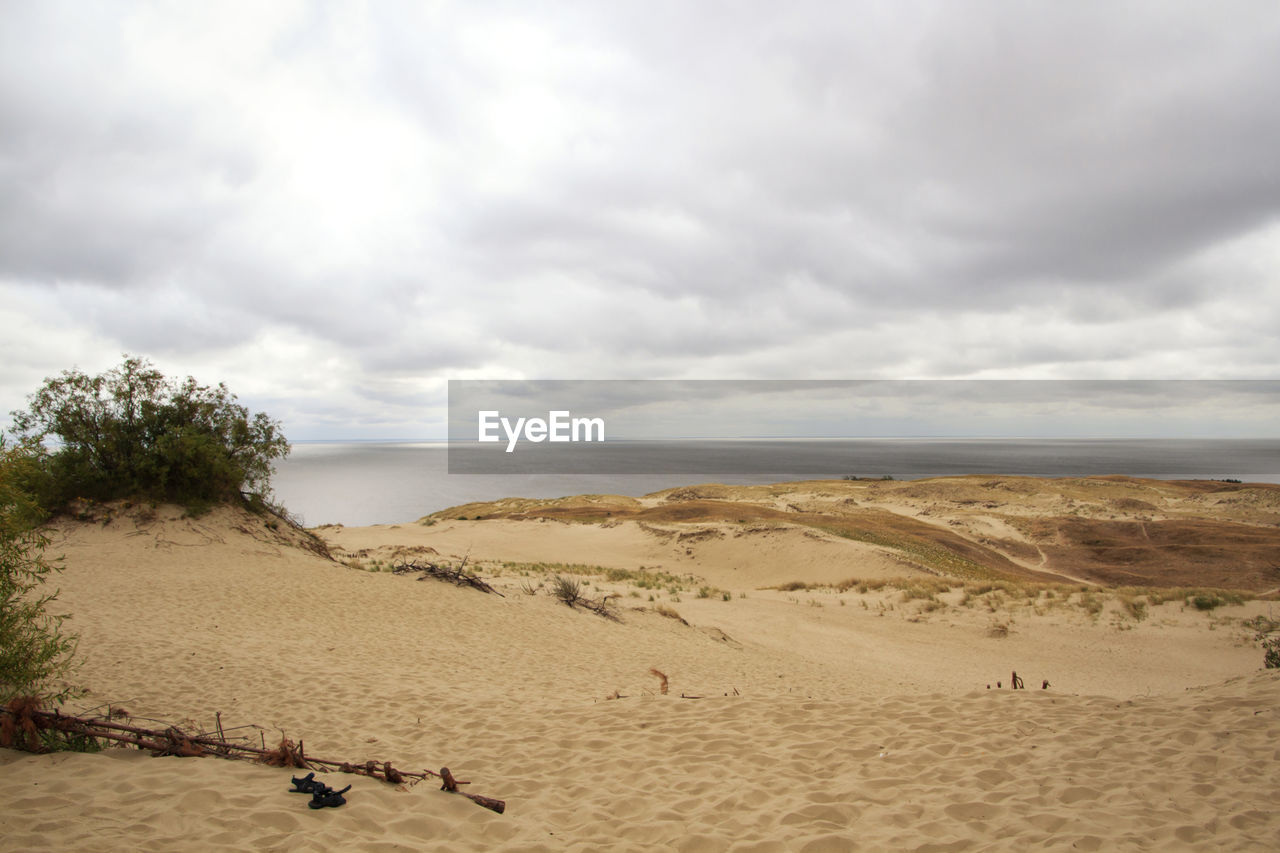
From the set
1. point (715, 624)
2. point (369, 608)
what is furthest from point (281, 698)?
point (715, 624)

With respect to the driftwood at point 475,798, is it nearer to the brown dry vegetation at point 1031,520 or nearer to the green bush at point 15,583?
the green bush at point 15,583

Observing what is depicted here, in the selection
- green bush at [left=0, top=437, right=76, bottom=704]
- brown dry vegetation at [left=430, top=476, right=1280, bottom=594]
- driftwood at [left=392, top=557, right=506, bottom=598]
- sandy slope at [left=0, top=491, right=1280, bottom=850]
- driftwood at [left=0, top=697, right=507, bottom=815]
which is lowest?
brown dry vegetation at [left=430, top=476, right=1280, bottom=594]

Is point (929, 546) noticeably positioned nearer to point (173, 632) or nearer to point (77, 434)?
point (173, 632)

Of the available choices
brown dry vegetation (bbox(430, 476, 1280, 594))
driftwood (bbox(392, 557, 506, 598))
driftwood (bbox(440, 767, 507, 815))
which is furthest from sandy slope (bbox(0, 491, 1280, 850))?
brown dry vegetation (bbox(430, 476, 1280, 594))

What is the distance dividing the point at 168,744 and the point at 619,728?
4.37 metres

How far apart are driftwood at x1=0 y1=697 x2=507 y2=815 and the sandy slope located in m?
0.15

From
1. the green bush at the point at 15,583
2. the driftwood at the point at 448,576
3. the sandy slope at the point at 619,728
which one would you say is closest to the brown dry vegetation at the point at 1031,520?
the sandy slope at the point at 619,728

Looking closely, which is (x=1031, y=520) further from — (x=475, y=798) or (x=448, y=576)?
(x=475, y=798)

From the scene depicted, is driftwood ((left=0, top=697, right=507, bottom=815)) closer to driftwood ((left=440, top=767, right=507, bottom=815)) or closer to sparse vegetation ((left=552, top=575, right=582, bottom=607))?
driftwood ((left=440, top=767, right=507, bottom=815))

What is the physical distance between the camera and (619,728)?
6957 millimetres

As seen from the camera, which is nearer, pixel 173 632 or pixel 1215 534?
pixel 173 632

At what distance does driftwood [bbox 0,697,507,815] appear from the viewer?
15.0 feet

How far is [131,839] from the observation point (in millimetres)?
3641

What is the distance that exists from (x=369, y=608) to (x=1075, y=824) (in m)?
13.3
